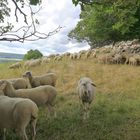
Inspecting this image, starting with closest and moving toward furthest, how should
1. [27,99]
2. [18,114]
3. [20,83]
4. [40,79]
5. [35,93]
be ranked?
[18,114]
[27,99]
[35,93]
[20,83]
[40,79]

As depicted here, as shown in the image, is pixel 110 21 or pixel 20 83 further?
pixel 110 21

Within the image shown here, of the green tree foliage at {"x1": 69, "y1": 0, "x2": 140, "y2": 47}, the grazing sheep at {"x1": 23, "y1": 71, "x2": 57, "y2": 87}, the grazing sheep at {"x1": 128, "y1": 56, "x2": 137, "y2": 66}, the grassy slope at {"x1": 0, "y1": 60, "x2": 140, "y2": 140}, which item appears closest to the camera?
the grassy slope at {"x1": 0, "y1": 60, "x2": 140, "y2": 140}

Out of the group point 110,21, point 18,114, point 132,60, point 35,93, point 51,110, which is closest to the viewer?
point 18,114

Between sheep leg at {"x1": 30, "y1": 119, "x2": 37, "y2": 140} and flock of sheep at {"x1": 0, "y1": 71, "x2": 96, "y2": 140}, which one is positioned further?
sheep leg at {"x1": 30, "y1": 119, "x2": 37, "y2": 140}


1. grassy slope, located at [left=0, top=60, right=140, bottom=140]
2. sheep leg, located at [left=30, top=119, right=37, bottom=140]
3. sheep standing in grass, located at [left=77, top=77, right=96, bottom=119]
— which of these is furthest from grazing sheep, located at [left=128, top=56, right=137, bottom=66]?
sheep leg, located at [left=30, top=119, right=37, bottom=140]

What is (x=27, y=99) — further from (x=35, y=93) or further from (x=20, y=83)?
(x=20, y=83)

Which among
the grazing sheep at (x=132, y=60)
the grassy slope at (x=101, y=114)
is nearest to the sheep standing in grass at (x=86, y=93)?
the grassy slope at (x=101, y=114)

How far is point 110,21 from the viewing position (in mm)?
45469

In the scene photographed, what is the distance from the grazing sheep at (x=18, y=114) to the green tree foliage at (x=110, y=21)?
11.1 feet

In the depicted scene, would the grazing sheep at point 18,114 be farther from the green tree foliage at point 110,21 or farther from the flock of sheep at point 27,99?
the green tree foliage at point 110,21

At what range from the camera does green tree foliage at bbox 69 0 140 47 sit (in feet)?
37.7

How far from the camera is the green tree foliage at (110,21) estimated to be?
11500mm

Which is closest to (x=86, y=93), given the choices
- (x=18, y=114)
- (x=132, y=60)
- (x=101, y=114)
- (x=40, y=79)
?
(x=101, y=114)

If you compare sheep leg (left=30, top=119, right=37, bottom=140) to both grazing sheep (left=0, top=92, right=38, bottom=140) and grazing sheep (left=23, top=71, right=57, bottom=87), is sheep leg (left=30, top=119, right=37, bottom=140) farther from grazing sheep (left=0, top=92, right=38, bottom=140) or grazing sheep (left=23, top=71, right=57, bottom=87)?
grazing sheep (left=23, top=71, right=57, bottom=87)
